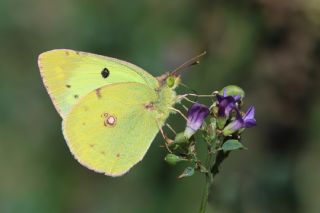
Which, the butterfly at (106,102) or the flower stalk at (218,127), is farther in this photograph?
the butterfly at (106,102)

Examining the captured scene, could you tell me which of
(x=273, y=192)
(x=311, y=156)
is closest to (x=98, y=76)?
(x=273, y=192)

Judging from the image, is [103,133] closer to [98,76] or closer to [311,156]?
[98,76]

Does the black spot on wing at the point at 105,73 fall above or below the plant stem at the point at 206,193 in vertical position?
above

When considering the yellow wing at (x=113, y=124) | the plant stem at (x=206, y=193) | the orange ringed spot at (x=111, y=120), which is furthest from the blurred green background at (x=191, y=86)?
the plant stem at (x=206, y=193)

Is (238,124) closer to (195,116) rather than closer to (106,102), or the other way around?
(195,116)

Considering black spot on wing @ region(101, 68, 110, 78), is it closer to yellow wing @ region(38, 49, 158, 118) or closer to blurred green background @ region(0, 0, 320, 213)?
yellow wing @ region(38, 49, 158, 118)

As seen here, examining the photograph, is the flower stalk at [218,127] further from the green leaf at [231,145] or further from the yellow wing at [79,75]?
the yellow wing at [79,75]
